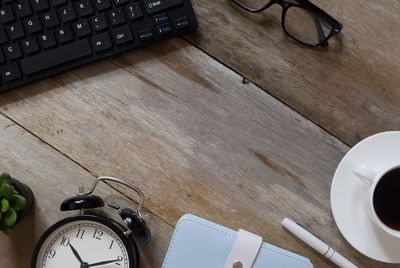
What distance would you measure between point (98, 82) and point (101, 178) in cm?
15

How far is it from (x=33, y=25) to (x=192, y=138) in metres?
0.28

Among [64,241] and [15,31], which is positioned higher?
[15,31]

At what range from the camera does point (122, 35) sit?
2.54ft

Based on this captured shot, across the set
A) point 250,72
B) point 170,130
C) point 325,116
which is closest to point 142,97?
point 170,130

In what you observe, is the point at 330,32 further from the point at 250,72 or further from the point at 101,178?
the point at 101,178

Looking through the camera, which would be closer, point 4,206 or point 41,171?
point 4,206

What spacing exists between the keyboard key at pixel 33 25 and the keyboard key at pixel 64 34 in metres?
0.03

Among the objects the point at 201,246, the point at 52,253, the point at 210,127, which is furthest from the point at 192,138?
the point at 52,253

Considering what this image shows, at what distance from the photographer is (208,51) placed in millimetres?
805

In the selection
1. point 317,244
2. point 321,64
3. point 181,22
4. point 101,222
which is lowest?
point 317,244

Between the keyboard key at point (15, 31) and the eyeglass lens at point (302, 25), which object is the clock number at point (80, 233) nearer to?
the keyboard key at point (15, 31)

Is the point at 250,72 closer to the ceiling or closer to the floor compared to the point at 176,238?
closer to the ceiling

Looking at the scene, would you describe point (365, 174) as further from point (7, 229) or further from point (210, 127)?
point (7, 229)

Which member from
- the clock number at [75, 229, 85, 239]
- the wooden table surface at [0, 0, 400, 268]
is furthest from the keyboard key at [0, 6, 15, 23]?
the clock number at [75, 229, 85, 239]
